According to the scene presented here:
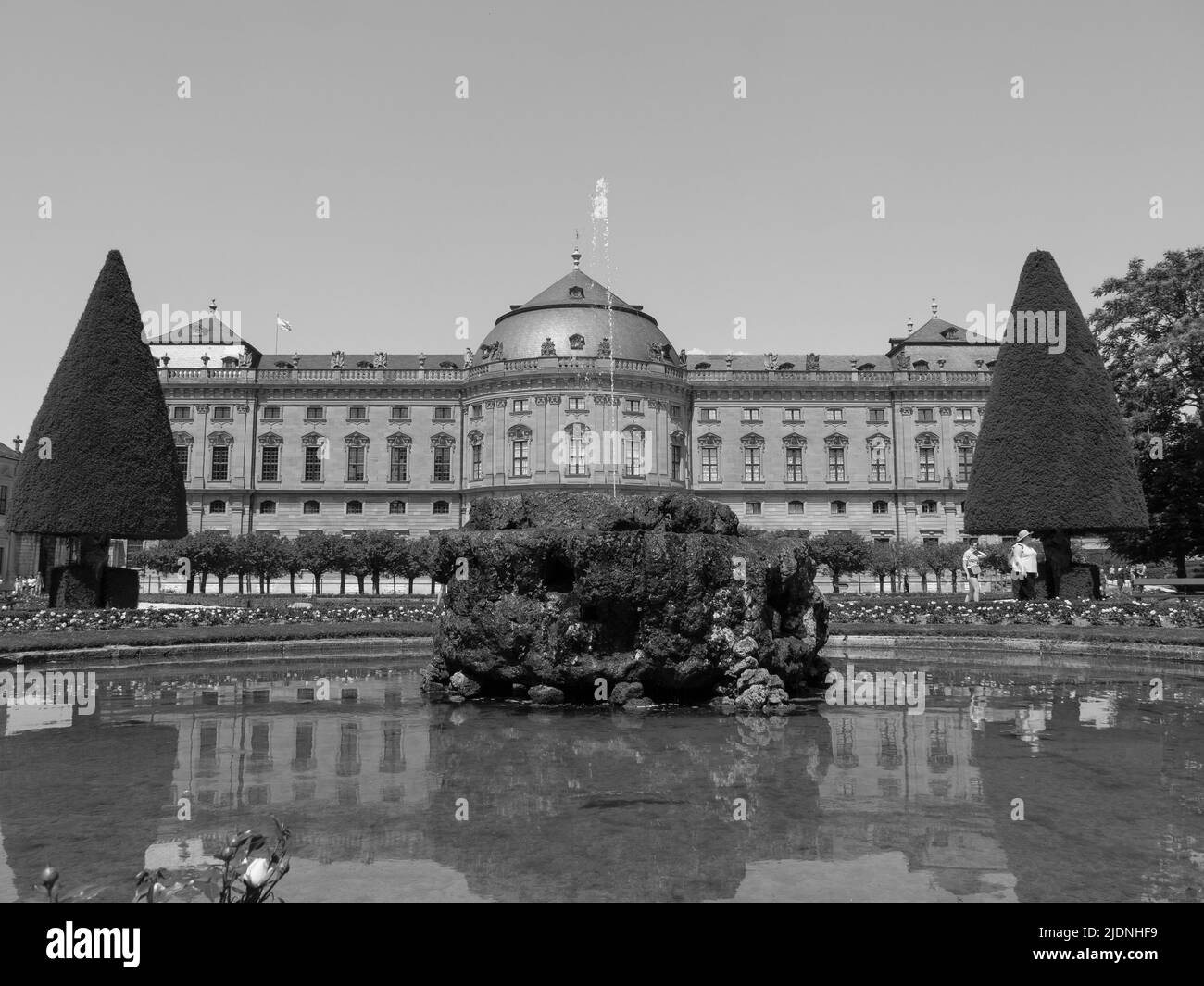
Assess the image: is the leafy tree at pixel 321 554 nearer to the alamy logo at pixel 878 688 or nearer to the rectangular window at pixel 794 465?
the rectangular window at pixel 794 465

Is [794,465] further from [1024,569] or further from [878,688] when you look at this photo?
[878,688]

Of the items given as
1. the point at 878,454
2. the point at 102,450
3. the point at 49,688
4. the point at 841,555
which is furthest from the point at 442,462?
the point at 49,688

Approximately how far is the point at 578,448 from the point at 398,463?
1447cm

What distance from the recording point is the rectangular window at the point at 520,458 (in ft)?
194

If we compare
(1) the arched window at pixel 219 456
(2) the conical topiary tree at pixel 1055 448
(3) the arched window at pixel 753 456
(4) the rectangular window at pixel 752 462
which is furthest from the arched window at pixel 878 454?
(1) the arched window at pixel 219 456

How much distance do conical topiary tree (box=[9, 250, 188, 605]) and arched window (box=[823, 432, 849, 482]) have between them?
4830cm

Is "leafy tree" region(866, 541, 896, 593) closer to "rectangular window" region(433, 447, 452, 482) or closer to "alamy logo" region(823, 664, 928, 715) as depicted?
"rectangular window" region(433, 447, 452, 482)

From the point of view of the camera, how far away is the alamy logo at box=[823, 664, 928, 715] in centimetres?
1141

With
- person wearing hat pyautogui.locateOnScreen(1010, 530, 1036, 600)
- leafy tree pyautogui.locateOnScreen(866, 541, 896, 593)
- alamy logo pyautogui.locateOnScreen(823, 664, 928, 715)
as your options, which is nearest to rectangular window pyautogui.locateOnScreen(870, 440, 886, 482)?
leafy tree pyautogui.locateOnScreen(866, 541, 896, 593)

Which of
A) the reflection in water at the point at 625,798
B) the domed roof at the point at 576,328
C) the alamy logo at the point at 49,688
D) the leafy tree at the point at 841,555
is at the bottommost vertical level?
the alamy logo at the point at 49,688

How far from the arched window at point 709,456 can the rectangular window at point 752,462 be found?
2.09 m

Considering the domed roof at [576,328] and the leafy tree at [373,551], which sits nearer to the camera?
the leafy tree at [373,551]

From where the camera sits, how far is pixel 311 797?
649 cm
